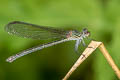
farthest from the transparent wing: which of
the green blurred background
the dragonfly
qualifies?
the green blurred background

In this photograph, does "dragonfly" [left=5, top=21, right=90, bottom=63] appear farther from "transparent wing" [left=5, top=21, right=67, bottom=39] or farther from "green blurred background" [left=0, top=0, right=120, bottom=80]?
"green blurred background" [left=0, top=0, right=120, bottom=80]

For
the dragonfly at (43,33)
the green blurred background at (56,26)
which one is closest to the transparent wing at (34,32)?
the dragonfly at (43,33)

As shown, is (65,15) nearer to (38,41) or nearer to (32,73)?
(38,41)

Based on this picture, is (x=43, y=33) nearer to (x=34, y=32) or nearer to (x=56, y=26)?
(x=34, y=32)

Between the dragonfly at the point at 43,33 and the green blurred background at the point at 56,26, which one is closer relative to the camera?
the dragonfly at the point at 43,33

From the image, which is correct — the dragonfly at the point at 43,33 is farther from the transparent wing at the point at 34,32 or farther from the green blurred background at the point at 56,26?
the green blurred background at the point at 56,26

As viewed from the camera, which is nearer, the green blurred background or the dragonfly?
the dragonfly

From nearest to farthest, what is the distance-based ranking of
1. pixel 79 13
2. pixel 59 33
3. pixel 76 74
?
pixel 59 33
pixel 76 74
pixel 79 13

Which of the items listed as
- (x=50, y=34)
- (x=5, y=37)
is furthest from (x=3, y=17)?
(x=50, y=34)

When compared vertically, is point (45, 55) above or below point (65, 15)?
below
